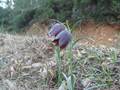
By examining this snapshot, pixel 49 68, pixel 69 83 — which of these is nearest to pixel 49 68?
pixel 49 68

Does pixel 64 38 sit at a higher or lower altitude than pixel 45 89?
higher

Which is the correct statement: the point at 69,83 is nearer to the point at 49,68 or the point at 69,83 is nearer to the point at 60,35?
the point at 60,35

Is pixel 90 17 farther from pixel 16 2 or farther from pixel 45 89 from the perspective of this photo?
pixel 45 89

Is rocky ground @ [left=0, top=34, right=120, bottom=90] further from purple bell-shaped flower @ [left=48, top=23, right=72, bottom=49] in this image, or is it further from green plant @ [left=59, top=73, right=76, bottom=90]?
purple bell-shaped flower @ [left=48, top=23, right=72, bottom=49]

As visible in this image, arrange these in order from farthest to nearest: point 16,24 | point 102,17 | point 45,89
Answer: point 16,24 < point 102,17 < point 45,89

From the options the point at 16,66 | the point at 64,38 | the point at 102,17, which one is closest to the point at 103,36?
the point at 102,17

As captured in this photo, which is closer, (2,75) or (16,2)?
(2,75)

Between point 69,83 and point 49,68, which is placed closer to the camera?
point 69,83

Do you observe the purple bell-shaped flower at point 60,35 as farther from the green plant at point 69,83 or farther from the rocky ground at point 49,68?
the rocky ground at point 49,68

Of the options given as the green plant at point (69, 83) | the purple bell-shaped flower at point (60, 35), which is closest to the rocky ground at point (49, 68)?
the green plant at point (69, 83)
